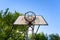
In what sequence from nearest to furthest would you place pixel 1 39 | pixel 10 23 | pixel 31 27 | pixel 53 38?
pixel 31 27 → pixel 1 39 → pixel 10 23 → pixel 53 38

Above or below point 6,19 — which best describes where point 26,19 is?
above

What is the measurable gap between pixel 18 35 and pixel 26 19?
15.6 m

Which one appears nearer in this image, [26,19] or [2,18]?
[26,19]

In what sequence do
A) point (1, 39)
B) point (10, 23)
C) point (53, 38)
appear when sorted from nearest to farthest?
point (1, 39) → point (10, 23) → point (53, 38)

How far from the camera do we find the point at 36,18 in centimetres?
1214

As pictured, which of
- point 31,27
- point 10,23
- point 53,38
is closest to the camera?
point 31,27

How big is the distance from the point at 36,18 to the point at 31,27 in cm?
65

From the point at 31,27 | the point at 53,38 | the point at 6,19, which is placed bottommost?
the point at 53,38

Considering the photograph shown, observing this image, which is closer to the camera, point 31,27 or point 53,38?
point 31,27

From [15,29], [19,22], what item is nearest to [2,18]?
[15,29]

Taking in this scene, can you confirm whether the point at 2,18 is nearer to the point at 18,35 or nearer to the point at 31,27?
the point at 18,35

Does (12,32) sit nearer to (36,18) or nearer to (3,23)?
(3,23)

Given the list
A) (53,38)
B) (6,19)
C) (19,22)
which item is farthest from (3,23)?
(53,38)

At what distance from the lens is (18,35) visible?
2725 cm
